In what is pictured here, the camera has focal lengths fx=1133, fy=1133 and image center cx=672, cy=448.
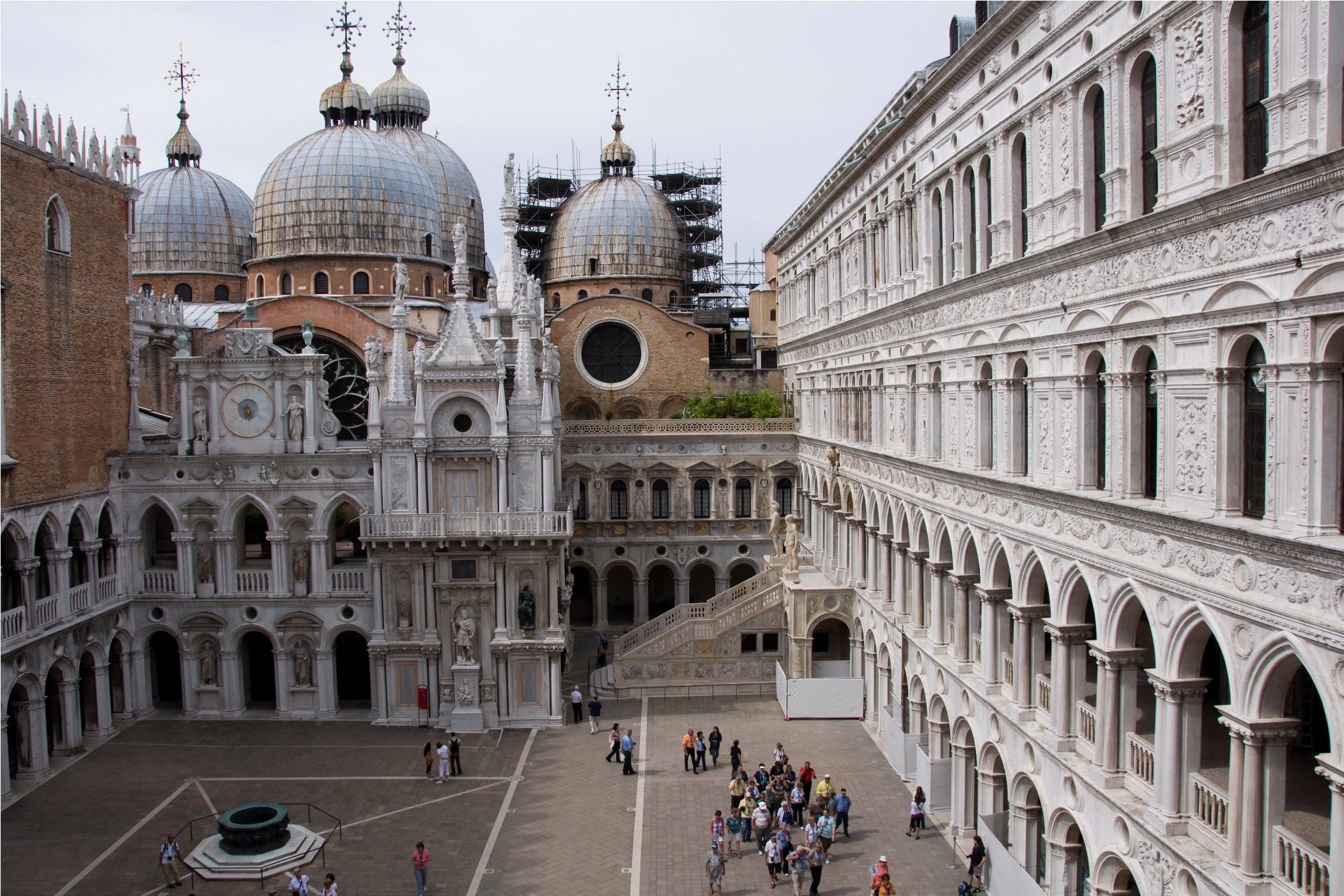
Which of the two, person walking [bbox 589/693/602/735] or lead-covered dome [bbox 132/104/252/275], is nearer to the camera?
person walking [bbox 589/693/602/735]

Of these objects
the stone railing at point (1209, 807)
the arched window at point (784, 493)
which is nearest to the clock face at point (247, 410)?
the arched window at point (784, 493)

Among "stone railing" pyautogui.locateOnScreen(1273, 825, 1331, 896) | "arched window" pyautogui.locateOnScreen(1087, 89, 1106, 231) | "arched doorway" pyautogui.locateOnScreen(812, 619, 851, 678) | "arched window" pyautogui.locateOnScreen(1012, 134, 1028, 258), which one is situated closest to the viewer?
"stone railing" pyautogui.locateOnScreen(1273, 825, 1331, 896)

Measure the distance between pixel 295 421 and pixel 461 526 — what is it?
6.32 metres

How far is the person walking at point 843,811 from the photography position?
23922mm

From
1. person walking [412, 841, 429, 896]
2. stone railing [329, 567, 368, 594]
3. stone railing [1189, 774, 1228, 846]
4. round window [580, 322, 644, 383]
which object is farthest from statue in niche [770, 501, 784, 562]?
stone railing [1189, 774, 1228, 846]

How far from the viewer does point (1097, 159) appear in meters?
16.9

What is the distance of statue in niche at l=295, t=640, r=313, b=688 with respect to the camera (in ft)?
112

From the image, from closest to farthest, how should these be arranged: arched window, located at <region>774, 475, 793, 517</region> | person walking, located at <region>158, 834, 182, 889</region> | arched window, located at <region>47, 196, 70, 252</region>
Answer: person walking, located at <region>158, 834, 182, 889</region>, arched window, located at <region>47, 196, 70, 252</region>, arched window, located at <region>774, 475, 793, 517</region>

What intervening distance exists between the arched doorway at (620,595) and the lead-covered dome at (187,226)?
2539 centimetres

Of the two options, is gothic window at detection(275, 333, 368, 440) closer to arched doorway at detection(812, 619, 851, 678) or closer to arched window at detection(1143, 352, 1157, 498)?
arched doorway at detection(812, 619, 851, 678)

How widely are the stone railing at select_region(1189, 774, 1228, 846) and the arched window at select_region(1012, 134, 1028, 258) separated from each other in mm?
9289

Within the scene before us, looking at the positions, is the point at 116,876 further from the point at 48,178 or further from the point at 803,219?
the point at 803,219

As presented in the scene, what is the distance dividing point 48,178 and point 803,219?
23.6 m

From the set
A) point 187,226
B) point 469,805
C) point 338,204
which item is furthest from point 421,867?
point 187,226
